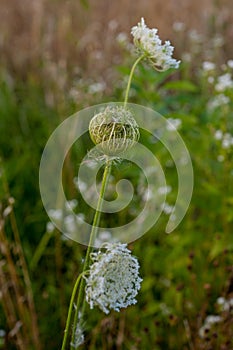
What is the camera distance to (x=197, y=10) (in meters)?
4.69

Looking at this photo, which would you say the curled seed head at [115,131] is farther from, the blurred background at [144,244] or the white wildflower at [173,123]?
the white wildflower at [173,123]

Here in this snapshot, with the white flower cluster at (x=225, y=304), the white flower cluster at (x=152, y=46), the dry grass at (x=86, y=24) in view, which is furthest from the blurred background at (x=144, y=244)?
the dry grass at (x=86, y=24)

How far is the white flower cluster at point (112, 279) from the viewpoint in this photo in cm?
86

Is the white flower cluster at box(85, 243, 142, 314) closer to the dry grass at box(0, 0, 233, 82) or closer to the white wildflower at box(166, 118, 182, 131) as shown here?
the white wildflower at box(166, 118, 182, 131)

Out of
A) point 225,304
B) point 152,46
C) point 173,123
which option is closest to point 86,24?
point 173,123

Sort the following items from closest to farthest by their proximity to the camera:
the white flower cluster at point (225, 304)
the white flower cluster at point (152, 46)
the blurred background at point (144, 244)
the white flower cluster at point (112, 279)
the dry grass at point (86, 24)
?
the white flower cluster at point (112, 279), the white flower cluster at point (152, 46), the white flower cluster at point (225, 304), the blurred background at point (144, 244), the dry grass at point (86, 24)

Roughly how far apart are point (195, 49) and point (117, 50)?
1.31 metres

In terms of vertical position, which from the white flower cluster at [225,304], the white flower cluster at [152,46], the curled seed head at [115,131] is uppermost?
the white flower cluster at [152,46]

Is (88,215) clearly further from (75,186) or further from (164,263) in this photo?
(164,263)

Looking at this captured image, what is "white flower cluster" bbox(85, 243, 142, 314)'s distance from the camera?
2.83 ft

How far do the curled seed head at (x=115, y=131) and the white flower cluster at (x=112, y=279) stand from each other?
153 mm

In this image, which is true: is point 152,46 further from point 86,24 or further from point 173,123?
point 86,24

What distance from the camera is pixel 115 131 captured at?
866mm

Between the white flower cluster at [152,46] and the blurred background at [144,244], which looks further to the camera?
the blurred background at [144,244]
